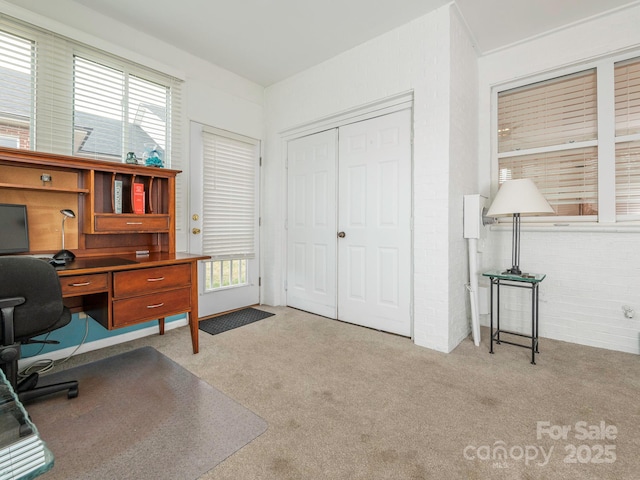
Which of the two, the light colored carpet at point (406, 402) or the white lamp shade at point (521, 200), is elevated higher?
the white lamp shade at point (521, 200)

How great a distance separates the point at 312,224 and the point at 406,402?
221 centimetres

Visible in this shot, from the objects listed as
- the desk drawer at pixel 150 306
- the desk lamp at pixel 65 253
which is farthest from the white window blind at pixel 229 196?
the desk lamp at pixel 65 253

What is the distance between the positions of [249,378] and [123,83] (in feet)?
9.13

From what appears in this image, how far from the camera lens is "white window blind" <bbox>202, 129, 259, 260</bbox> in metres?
3.37

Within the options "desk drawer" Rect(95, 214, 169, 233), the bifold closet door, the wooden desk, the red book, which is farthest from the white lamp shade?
the red book

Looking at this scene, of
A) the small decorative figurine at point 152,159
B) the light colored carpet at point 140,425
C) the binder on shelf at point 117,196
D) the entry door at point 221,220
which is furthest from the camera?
the entry door at point 221,220

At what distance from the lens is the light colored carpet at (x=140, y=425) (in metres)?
1.30

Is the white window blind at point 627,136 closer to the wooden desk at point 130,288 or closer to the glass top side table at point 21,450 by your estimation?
the wooden desk at point 130,288

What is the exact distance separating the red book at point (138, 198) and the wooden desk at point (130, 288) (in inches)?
15.8

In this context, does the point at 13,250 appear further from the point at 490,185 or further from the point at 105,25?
the point at 490,185

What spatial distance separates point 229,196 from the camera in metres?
3.58

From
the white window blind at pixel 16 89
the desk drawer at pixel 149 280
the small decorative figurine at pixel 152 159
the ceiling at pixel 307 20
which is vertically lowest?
the desk drawer at pixel 149 280

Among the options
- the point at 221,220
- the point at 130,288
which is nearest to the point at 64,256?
the point at 130,288

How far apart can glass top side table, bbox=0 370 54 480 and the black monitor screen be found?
67.7 inches
